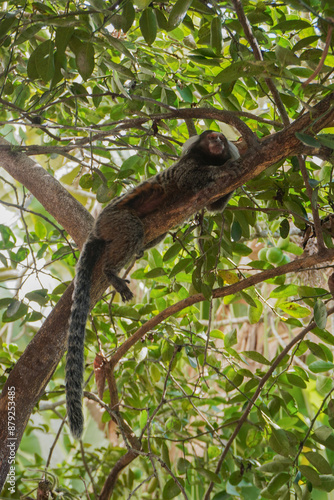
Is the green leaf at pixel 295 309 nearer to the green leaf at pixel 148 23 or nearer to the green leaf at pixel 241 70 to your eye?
the green leaf at pixel 241 70

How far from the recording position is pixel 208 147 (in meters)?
2.90

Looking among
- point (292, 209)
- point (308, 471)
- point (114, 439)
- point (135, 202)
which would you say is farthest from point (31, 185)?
point (114, 439)

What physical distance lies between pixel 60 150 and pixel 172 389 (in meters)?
1.85

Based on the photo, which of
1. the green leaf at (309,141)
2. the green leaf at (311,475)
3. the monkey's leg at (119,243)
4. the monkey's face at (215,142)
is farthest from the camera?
the monkey's face at (215,142)

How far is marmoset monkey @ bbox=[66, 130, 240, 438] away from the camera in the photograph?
224 cm

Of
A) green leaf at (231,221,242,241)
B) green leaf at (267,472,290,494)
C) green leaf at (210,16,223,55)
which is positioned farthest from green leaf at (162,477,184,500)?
green leaf at (210,16,223,55)

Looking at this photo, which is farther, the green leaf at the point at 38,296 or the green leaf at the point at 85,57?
the green leaf at the point at 38,296

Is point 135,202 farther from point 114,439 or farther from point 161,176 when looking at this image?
point 114,439

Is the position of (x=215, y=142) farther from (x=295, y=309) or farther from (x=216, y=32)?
(x=295, y=309)

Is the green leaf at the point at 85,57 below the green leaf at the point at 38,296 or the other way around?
the other way around

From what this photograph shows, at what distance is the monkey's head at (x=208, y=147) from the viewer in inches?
111

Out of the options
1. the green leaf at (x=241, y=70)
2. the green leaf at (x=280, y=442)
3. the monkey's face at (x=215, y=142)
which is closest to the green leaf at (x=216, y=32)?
the green leaf at (x=241, y=70)

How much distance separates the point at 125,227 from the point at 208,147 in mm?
741

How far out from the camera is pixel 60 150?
2592 millimetres
